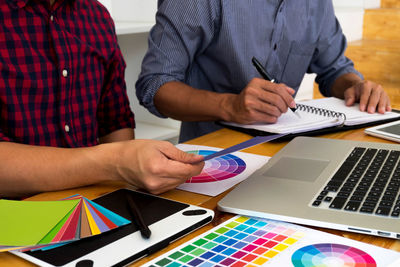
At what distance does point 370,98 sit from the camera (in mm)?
1295

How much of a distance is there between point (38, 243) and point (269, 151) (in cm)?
56

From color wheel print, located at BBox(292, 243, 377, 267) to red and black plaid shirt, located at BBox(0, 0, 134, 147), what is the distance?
0.63m

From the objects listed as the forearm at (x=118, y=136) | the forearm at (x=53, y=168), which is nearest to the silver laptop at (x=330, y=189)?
the forearm at (x=53, y=168)

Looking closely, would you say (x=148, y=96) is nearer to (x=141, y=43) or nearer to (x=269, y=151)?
(x=269, y=151)

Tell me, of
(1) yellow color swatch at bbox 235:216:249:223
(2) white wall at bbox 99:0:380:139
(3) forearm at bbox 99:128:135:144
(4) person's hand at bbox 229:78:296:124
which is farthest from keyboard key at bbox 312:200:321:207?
(2) white wall at bbox 99:0:380:139

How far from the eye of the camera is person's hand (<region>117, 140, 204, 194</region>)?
75 centimetres

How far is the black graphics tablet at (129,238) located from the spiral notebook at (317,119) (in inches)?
17.9

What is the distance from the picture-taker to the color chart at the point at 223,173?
0.81 meters

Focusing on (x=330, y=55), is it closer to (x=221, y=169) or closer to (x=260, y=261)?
(x=221, y=169)

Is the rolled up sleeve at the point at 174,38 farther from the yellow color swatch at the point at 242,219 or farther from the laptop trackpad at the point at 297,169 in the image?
the yellow color swatch at the point at 242,219

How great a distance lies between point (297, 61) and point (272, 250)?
1096 millimetres

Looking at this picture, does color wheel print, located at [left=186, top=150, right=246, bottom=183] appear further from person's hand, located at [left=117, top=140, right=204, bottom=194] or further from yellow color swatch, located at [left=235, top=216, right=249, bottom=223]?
yellow color swatch, located at [left=235, top=216, right=249, bottom=223]

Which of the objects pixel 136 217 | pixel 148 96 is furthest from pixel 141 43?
pixel 136 217

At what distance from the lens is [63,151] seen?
833 mm
